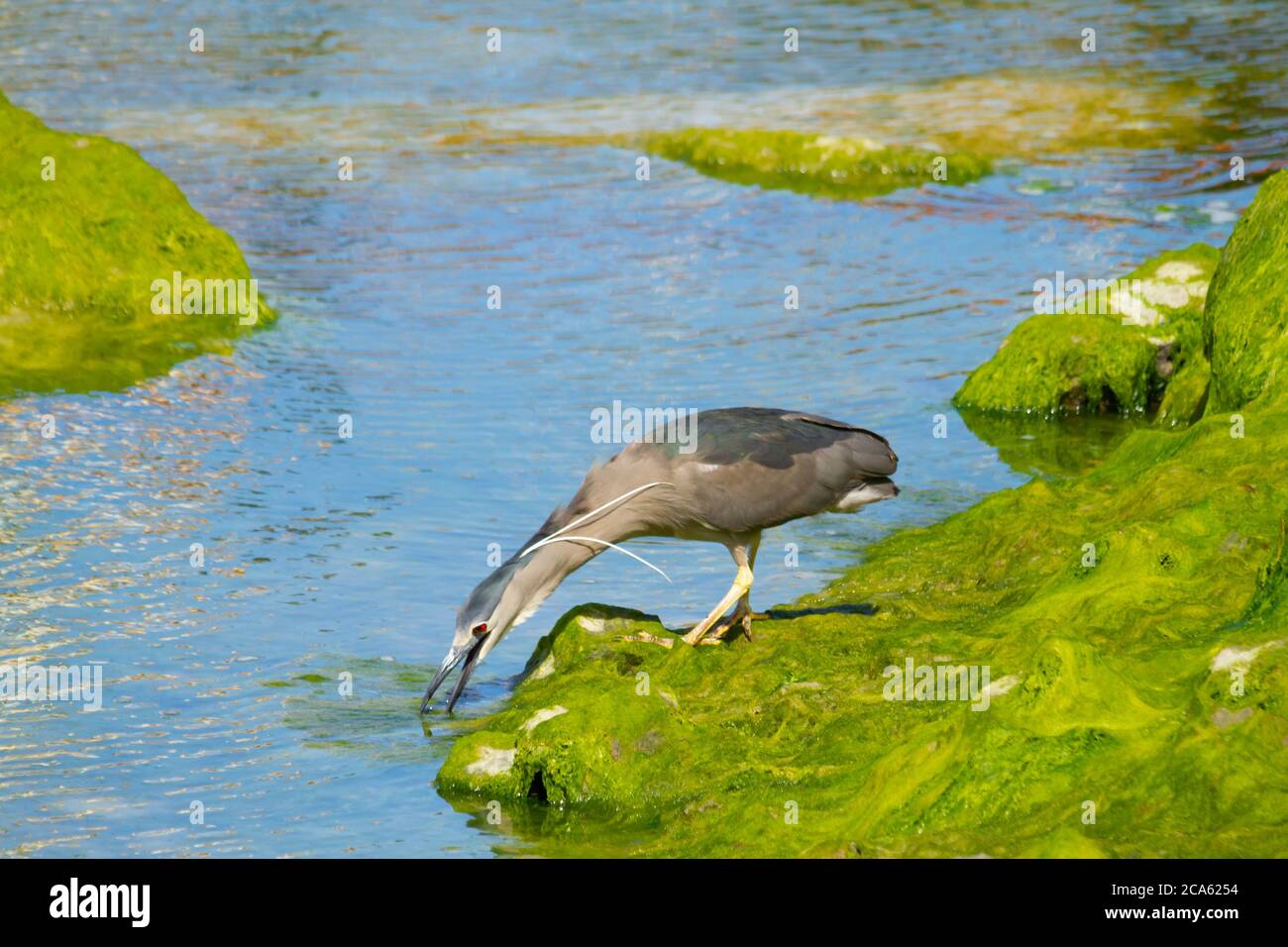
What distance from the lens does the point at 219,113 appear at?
23.1 m

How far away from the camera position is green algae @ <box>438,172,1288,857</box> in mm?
5145

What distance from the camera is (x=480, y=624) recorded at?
741 cm

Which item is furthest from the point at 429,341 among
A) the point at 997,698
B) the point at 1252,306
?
the point at 997,698

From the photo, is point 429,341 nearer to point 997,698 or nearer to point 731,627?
point 731,627

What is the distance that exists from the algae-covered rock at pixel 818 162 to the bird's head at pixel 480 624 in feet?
41.8

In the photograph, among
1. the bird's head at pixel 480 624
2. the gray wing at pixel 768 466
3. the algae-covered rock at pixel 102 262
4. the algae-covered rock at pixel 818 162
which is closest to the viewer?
the bird's head at pixel 480 624

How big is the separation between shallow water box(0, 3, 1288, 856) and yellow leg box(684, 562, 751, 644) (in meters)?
0.92

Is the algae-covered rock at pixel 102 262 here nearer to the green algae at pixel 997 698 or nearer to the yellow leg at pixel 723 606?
the yellow leg at pixel 723 606

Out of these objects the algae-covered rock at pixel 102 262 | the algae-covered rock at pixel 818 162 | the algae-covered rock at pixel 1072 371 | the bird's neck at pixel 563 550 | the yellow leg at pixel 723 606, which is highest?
the algae-covered rock at pixel 818 162

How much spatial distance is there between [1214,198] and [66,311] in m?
11.5

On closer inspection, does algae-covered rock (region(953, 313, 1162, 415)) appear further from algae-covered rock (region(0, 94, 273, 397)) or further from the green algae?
algae-covered rock (region(0, 94, 273, 397))

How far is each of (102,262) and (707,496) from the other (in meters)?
8.23

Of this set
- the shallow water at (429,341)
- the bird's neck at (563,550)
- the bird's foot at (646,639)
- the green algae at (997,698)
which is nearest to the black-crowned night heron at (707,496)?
the bird's neck at (563,550)

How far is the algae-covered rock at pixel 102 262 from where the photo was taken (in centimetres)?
1362
